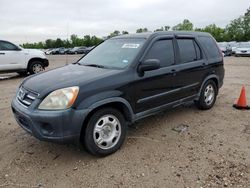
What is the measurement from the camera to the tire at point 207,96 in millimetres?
5571

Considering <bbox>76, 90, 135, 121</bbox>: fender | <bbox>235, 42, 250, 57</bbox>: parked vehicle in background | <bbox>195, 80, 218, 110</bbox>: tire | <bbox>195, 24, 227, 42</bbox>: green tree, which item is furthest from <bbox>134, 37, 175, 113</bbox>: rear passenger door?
<bbox>195, 24, 227, 42</bbox>: green tree

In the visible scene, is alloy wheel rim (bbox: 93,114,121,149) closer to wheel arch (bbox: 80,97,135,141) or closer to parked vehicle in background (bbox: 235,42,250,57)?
wheel arch (bbox: 80,97,135,141)

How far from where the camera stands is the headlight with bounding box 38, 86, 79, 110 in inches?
130

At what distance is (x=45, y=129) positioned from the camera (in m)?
3.33

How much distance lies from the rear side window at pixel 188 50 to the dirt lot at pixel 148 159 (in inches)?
48.3

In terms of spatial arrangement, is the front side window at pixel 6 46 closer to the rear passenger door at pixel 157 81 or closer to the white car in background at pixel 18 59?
the white car in background at pixel 18 59

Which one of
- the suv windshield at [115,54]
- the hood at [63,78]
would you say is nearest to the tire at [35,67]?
the suv windshield at [115,54]

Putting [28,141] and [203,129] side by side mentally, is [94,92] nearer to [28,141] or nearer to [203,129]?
[28,141]

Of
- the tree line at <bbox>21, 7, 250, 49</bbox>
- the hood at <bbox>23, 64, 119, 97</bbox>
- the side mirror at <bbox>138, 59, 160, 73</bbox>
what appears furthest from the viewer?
the tree line at <bbox>21, 7, 250, 49</bbox>

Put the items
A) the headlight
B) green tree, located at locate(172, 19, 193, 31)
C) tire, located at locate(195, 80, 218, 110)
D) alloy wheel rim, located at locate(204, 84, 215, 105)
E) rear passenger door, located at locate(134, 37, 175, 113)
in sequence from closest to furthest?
1. the headlight
2. rear passenger door, located at locate(134, 37, 175, 113)
3. tire, located at locate(195, 80, 218, 110)
4. alloy wheel rim, located at locate(204, 84, 215, 105)
5. green tree, located at locate(172, 19, 193, 31)

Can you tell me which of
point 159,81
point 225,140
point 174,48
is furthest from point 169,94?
point 225,140

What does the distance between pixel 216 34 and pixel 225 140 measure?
66.3m

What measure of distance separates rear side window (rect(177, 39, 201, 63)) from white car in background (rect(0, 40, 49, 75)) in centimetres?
833

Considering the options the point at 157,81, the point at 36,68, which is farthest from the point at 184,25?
the point at 157,81
